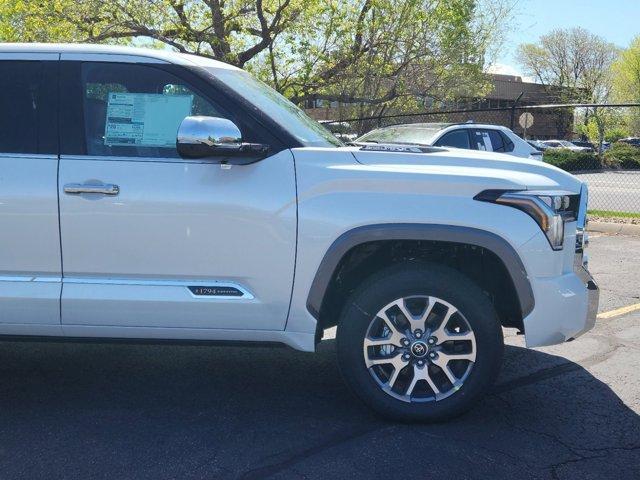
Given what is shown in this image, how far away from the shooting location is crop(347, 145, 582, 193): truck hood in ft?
12.8

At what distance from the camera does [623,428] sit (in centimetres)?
400

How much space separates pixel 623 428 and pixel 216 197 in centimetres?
245

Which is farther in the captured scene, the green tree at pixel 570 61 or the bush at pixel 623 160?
the green tree at pixel 570 61

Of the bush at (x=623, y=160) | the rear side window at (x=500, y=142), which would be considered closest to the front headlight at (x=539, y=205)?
A: the rear side window at (x=500, y=142)

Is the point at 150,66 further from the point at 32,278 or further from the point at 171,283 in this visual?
the point at 32,278

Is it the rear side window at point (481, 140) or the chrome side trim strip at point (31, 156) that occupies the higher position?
the chrome side trim strip at point (31, 156)

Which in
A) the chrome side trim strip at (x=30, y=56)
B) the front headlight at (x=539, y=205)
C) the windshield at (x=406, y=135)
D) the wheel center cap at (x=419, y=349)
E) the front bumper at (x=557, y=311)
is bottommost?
the wheel center cap at (x=419, y=349)

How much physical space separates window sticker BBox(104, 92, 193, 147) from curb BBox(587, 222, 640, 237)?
9967mm

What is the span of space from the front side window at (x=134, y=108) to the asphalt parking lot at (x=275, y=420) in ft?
4.76

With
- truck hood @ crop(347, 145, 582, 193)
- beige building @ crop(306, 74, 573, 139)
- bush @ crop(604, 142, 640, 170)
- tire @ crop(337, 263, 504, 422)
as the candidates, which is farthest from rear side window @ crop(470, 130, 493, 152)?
bush @ crop(604, 142, 640, 170)

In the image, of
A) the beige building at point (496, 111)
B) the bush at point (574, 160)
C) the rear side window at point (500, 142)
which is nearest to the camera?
the rear side window at point (500, 142)

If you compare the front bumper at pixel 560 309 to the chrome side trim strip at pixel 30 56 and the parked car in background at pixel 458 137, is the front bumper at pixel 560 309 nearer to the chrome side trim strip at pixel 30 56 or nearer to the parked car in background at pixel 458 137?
the chrome side trim strip at pixel 30 56

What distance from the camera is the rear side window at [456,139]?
11.7 metres

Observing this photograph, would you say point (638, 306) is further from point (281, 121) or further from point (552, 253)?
point (281, 121)
